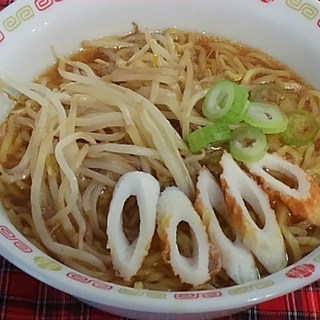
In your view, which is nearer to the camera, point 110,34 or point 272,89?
point 272,89

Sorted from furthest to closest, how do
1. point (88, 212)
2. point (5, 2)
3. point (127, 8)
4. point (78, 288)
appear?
point (5, 2)
point (127, 8)
point (88, 212)
point (78, 288)

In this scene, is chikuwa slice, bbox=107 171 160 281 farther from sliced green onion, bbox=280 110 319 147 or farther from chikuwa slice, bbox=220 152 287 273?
sliced green onion, bbox=280 110 319 147

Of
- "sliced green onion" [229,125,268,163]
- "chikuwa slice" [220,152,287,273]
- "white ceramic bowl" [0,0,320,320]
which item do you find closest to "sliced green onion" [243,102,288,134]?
"sliced green onion" [229,125,268,163]

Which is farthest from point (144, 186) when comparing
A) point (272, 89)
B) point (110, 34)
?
point (110, 34)

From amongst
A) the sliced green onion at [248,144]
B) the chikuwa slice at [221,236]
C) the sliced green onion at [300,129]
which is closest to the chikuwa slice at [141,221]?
the chikuwa slice at [221,236]

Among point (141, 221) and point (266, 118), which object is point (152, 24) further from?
point (141, 221)

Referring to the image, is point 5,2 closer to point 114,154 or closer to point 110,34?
point 110,34
